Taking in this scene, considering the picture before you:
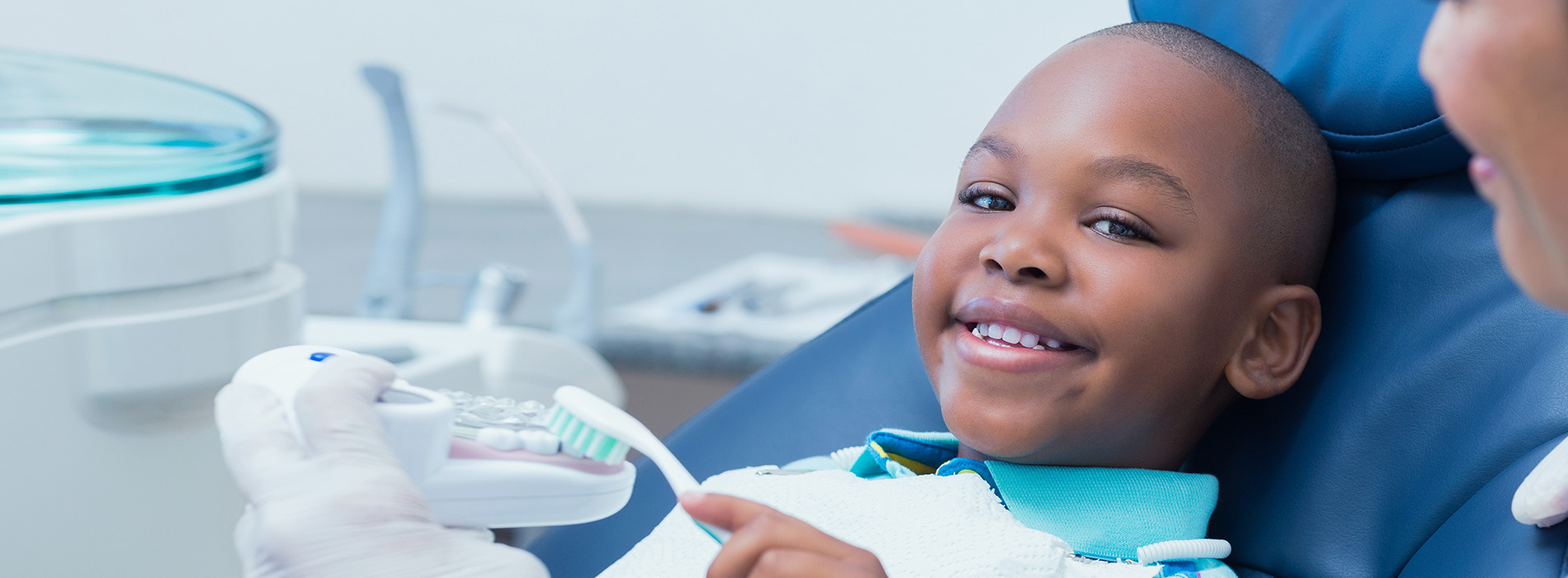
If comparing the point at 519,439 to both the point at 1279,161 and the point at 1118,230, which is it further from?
the point at 1279,161

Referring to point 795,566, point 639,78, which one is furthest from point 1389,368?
point 639,78

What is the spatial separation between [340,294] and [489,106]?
0.58 m

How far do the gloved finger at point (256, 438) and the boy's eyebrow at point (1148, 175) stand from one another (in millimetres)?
505

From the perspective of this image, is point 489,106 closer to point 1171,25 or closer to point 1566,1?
point 1171,25

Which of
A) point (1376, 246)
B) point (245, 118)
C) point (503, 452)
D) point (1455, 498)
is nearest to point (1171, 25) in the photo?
Answer: point (1376, 246)

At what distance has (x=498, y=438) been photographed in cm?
67

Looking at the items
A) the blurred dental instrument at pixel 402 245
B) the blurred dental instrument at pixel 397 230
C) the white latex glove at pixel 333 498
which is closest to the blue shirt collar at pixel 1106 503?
the white latex glove at pixel 333 498

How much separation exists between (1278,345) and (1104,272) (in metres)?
0.16

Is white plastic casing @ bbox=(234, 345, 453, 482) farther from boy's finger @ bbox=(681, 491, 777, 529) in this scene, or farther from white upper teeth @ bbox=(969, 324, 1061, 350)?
white upper teeth @ bbox=(969, 324, 1061, 350)

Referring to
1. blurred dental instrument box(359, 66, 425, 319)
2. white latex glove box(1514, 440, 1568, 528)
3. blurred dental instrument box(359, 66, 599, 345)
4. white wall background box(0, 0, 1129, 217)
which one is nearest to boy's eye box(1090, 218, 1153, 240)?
white latex glove box(1514, 440, 1568, 528)

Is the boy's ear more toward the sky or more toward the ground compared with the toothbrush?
more toward the sky

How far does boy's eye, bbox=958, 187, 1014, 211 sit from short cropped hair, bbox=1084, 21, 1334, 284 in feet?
0.49

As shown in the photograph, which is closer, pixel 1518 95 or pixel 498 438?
pixel 1518 95

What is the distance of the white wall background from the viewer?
2.34 m
